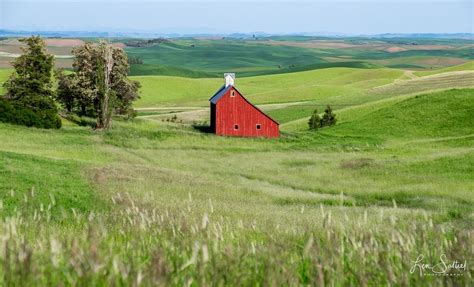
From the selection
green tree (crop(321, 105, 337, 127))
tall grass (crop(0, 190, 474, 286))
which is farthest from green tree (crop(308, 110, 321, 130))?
tall grass (crop(0, 190, 474, 286))

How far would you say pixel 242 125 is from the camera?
6606cm

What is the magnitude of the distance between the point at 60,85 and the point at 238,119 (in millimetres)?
19902

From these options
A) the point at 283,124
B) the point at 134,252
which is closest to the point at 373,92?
the point at 283,124

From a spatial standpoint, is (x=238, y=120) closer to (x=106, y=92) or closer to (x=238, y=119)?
(x=238, y=119)

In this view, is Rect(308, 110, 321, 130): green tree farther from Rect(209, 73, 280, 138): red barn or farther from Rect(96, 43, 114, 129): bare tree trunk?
Rect(96, 43, 114, 129): bare tree trunk

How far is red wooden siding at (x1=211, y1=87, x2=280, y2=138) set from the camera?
2569 inches

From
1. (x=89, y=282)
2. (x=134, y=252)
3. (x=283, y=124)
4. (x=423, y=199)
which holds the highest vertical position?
(x=89, y=282)

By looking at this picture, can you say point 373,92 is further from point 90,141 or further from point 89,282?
point 89,282

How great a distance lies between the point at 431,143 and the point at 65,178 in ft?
122

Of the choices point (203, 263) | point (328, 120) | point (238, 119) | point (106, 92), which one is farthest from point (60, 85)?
point (203, 263)

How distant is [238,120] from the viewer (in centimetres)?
6600
